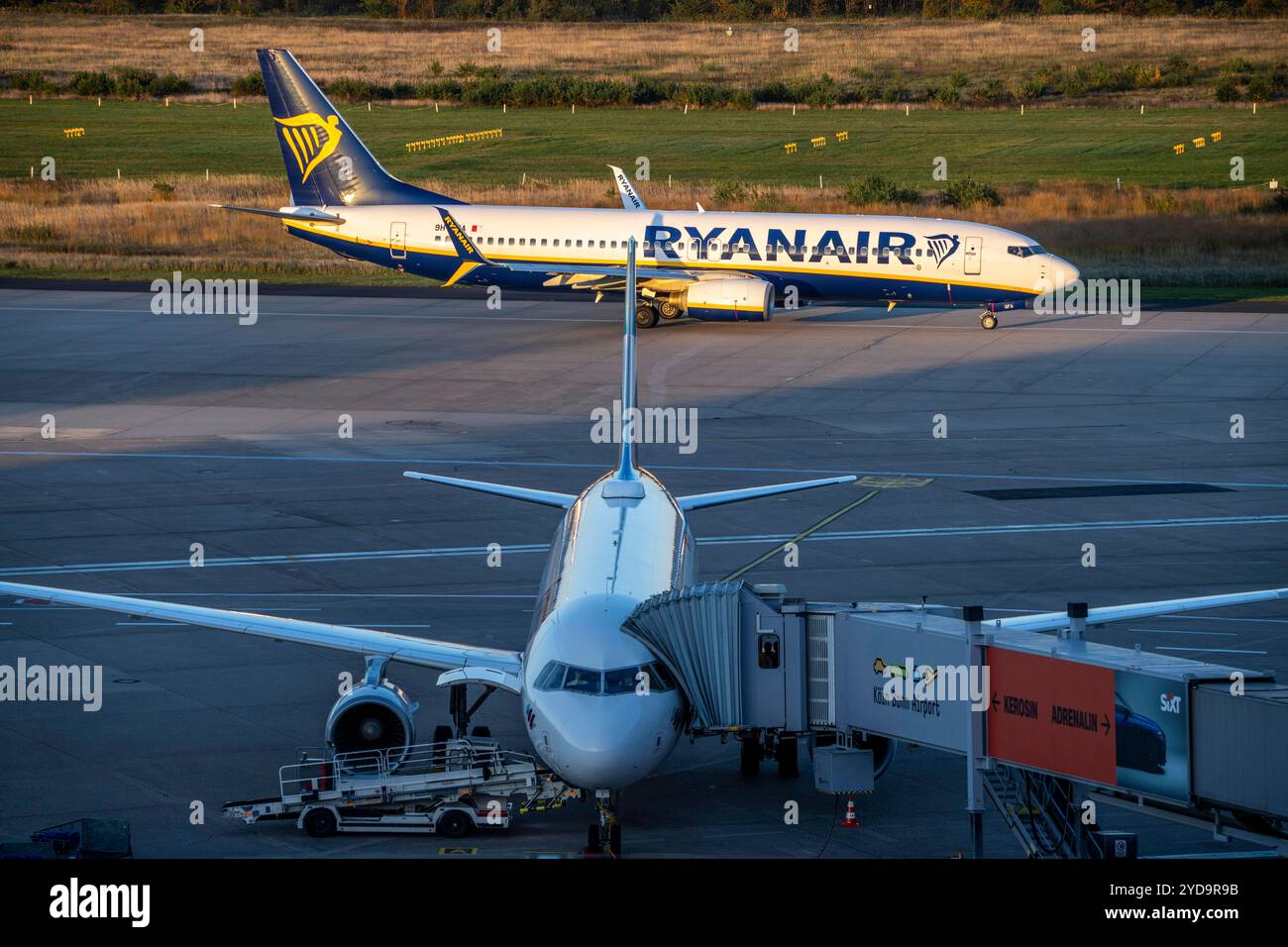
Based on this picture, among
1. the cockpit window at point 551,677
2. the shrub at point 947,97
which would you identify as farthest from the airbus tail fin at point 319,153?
the shrub at point 947,97

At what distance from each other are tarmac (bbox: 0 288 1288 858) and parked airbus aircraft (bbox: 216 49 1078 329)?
185cm

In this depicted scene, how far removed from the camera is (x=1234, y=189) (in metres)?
110

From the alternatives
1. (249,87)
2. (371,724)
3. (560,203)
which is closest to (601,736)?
(371,724)

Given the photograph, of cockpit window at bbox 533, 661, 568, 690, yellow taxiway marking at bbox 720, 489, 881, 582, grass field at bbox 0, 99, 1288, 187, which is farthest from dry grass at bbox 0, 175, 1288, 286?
cockpit window at bbox 533, 661, 568, 690

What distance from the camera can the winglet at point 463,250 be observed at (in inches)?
2768

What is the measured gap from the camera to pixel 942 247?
6769 centimetres

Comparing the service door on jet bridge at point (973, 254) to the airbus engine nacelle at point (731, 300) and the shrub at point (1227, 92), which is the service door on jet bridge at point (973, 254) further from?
the shrub at point (1227, 92)

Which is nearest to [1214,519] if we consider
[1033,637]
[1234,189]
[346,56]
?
[1033,637]

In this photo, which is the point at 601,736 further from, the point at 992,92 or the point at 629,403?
the point at 992,92

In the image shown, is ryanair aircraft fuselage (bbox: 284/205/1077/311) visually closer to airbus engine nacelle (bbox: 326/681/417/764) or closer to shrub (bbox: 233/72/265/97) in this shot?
airbus engine nacelle (bbox: 326/681/417/764)

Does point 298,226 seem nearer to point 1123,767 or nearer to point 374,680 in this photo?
point 374,680

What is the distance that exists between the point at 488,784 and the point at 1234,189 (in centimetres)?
9754

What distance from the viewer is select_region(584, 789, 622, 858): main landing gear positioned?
22.6m

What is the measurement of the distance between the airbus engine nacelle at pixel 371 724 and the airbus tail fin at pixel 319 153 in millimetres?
51009
